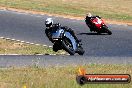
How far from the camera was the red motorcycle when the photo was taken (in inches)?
1105

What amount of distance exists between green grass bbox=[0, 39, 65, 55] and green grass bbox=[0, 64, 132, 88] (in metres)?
6.14

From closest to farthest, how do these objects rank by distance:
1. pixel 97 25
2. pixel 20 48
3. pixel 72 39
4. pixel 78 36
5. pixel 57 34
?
pixel 57 34, pixel 72 39, pixel 20 48, pixel 97 25, pixel 78 36

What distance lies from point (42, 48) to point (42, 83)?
11.6 metres

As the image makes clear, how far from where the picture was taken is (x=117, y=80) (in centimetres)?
906

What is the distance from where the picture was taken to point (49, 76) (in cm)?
1357

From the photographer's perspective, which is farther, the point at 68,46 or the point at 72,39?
the point at 72,39

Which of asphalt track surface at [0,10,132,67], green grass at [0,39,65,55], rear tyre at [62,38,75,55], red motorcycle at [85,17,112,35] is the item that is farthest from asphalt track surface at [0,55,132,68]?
red motorcycle at [85,17,112,35]

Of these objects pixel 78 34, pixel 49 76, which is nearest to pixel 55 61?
pixel 49 76

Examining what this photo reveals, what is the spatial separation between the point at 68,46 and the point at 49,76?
22.3ft

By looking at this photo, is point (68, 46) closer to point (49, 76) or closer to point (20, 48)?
point (20, 48)

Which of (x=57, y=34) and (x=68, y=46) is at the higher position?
(x=57, y=34)

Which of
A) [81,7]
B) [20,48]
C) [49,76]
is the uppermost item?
[49,76]

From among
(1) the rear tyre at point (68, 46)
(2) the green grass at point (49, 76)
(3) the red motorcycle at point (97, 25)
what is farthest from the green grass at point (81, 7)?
(2) the green grass at point (49, 76)

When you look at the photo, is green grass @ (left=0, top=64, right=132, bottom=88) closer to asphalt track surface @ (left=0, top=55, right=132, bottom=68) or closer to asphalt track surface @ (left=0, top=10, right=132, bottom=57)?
asphalt track surface @ (left=0, top=55, right=132, bottom=68)
